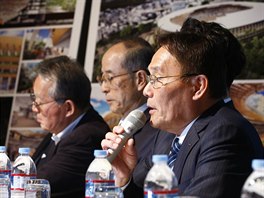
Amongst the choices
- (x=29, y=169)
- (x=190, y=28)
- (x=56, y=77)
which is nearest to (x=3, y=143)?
(x=56, y=77)

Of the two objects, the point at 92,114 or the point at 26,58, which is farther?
the point at 26,58

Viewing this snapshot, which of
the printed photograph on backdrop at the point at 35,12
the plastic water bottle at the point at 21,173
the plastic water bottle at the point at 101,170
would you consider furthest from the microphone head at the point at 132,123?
the printed photograph on backdrop at the point at 35,12

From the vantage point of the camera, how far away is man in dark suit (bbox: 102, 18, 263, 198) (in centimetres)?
206

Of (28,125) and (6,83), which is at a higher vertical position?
(6,83)

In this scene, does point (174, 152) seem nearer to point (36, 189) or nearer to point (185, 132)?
point (185, 132)

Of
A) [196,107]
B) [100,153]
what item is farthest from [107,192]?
[196,107]

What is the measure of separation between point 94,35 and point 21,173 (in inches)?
69.6

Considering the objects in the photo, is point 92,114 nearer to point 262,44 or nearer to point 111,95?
point 111,95

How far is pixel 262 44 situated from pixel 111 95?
921 mm

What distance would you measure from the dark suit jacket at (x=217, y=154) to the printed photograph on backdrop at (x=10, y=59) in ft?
7.89

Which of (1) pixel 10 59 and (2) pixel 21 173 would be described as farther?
(1) pixel 10 59

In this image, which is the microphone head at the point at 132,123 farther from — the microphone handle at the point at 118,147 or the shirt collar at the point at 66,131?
the shirt collar at the point at 66,131

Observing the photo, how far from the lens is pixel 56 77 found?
3502 mm

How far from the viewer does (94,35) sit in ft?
13.2
